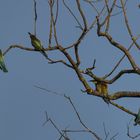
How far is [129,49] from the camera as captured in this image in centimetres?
337

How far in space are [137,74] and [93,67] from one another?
0.37 metres

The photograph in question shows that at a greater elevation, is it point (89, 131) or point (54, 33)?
point (54, 33)

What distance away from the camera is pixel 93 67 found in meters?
3.45

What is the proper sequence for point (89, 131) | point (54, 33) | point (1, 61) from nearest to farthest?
point (54, 33), point (1, 61), point (89, 131)

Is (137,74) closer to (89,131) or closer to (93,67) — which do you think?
(93,67)

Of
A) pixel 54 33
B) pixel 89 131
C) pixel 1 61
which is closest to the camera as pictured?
pixel 54 33

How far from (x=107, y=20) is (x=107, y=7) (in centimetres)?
17

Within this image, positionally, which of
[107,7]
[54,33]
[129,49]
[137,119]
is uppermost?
[107,7]

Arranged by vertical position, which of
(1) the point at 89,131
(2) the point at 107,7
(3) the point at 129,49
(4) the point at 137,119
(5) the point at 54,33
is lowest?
(1) the point at 89,131

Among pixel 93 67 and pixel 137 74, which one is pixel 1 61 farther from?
pixel 137 74

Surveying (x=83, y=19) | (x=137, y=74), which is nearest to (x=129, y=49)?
(x=137, y=74)

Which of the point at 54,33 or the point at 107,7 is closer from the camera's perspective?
the point at 54,33

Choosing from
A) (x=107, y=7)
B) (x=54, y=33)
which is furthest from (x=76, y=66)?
(x=107, y=7)

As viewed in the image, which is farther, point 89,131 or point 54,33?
point 89,131
